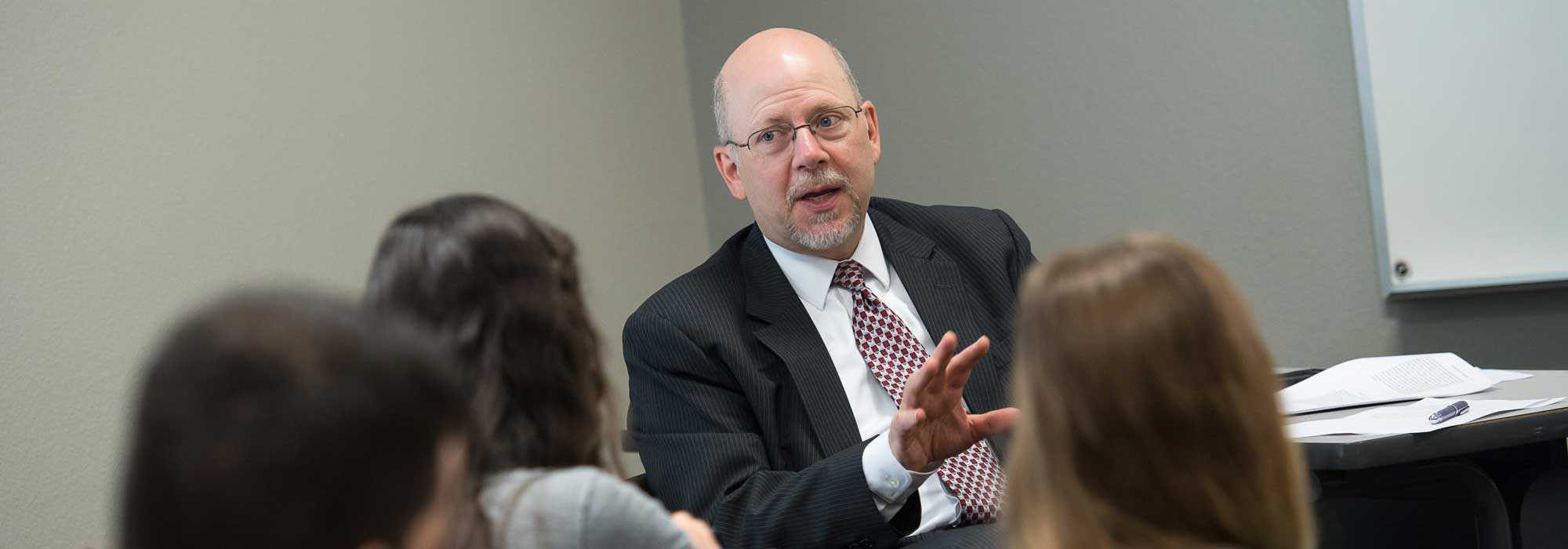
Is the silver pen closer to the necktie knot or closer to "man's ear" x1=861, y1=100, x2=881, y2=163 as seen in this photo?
the necktie knot

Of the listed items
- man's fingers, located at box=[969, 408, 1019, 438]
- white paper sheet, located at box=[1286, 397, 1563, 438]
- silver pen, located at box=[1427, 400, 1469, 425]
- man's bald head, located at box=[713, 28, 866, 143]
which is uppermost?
man's bald head, located at box=[713, 28, 866, 143]

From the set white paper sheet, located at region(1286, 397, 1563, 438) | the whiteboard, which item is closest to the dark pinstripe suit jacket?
white paper sheet, located at region(1286, 397, 1563, 438)

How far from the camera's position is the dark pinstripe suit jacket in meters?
1.76

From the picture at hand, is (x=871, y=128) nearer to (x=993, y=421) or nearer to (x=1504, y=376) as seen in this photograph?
(x=993, y=421)

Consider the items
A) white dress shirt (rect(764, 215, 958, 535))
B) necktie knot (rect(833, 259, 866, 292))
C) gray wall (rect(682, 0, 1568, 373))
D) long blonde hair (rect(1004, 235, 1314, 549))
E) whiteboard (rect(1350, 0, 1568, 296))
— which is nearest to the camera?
long blonde hair (rect(1004, 235, 1314, 549))

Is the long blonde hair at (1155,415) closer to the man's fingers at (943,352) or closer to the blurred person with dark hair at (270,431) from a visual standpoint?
the blurred person with dark hair at (270,431)

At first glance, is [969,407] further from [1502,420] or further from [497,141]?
[497,141]

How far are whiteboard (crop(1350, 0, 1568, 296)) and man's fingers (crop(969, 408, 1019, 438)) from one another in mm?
1638

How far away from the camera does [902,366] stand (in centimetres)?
201

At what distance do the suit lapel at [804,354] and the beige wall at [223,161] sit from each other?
33 cm

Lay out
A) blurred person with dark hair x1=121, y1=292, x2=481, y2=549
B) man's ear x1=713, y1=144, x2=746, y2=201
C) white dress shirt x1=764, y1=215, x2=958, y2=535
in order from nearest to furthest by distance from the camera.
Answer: blurred person with dark hair x1=121, y1=292, x2=481, y2=549 < white dress shirt x1=764, y1=215, x2=958, y2=535 < man's ear x1=713, y1=144, x2=746, y2=201

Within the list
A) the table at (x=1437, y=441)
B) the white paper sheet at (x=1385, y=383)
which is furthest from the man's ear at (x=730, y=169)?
the table at (x=1437, y=441)

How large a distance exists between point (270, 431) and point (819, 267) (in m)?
1.44

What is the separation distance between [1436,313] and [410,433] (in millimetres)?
2690
